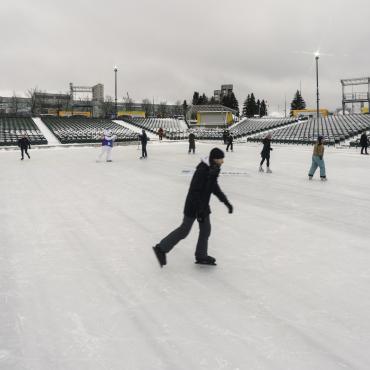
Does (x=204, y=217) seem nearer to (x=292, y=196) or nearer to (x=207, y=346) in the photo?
(x=207, y=346)

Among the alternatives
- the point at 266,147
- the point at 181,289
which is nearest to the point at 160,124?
the point at 266,147

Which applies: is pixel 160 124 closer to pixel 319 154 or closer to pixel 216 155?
pixel 319 154

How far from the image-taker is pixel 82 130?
1567 inches

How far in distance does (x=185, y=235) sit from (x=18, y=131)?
36.0 m

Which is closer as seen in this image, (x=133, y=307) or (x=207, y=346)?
(x=207, y=346)

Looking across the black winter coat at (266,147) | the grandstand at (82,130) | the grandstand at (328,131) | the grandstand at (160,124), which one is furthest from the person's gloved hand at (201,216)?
the grandstand at (160,124)

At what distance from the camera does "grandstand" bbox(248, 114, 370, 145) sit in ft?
108

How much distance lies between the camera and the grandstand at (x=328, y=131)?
108ft

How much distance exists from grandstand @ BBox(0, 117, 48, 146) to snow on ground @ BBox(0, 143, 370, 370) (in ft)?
82.1

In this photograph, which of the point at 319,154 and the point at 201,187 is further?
the point at 319,154

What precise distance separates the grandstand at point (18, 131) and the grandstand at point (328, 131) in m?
19.5

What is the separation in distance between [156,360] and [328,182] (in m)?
10.7

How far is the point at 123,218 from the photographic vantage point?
25.3 ft

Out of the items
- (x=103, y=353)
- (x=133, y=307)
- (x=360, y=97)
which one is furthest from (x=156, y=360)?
(x=360, y=97)
